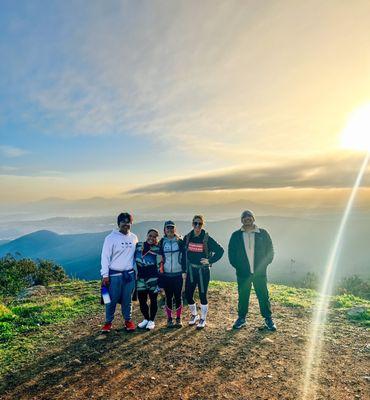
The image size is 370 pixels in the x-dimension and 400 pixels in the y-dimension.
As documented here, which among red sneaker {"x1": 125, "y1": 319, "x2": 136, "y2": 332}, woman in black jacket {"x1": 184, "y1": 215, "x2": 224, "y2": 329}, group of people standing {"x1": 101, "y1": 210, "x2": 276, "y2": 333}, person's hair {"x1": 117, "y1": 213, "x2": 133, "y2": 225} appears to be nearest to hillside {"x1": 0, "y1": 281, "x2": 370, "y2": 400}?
red sneaker {"x1": 125, "y1": 319, "x2": 136, "y2": 332}

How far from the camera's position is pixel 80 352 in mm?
8211

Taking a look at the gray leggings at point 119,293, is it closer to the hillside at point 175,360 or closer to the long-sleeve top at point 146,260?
the long-sleeve top at point 146,260

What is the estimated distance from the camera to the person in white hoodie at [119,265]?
29.7ft

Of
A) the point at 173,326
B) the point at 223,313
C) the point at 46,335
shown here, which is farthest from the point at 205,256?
the point at 46,335

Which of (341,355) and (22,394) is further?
(341,355)

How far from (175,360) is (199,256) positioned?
9.37ft

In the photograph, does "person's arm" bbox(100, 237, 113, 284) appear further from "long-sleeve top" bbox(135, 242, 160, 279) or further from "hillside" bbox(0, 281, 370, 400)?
"hillside" bbox(0, 281, 370, 400)

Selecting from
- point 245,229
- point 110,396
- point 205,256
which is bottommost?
point 110,396

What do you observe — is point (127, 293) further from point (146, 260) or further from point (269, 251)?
point (269, 251)

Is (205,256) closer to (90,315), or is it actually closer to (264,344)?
(264,344)

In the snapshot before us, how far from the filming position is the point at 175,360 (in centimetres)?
765

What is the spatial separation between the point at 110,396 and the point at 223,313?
6092 mm

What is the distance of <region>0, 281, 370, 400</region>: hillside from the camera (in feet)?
21.0

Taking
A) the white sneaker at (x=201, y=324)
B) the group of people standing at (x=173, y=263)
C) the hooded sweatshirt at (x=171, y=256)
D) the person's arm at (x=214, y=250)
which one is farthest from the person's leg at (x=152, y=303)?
the person's arm at (x=214, y=250)
